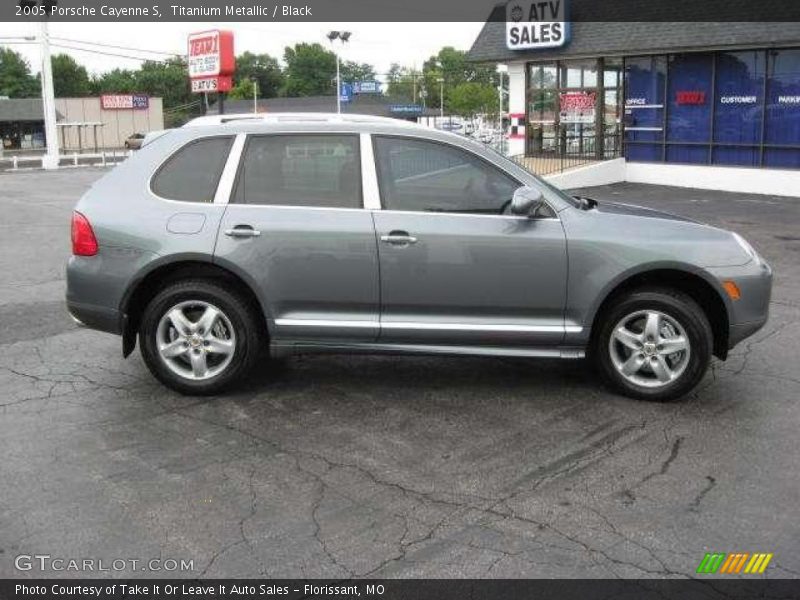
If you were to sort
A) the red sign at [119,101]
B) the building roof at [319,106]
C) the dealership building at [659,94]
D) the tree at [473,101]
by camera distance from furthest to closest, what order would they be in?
the tree at [473,101] → the building roof at [319,106] → the red sign at [119,101] → the dealership building at [659,94]

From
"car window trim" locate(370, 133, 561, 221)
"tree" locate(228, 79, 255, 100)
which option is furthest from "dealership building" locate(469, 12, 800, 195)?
"tree" locate(228, 79, 255, 100)

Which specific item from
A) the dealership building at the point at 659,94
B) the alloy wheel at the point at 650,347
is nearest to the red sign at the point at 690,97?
the dealership building at the point at 659,94

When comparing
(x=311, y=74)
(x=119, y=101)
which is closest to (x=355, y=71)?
(x=311, y=74)

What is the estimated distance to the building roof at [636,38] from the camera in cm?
1878

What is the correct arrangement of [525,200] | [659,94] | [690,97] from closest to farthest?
[525,200] < [690,97] < [659,94]

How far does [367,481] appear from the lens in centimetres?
434

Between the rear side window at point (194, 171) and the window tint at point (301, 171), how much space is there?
170mm

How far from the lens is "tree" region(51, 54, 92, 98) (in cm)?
11944

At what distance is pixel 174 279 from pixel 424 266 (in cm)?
164

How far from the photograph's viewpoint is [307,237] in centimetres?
540

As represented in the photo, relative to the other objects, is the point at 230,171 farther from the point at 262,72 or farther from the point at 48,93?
the point at 262,72

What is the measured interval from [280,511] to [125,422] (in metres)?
1.63

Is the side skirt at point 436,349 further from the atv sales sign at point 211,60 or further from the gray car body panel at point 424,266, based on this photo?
the atv sales sign at point 211,60
